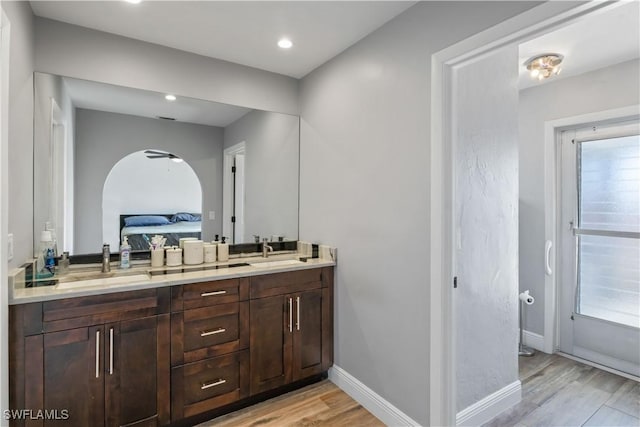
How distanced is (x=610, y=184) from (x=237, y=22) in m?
3.26

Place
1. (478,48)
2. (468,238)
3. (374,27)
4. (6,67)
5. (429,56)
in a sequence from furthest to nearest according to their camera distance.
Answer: (374,27) → (468,238) → (429,56) → (478,48) → (6,67)

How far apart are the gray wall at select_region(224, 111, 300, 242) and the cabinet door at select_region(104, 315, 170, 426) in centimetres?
111

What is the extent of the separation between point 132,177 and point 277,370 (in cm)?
175

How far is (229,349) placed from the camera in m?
2.15

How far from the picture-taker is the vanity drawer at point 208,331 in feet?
6.48

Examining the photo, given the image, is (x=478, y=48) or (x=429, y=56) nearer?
(x=478, y=48)

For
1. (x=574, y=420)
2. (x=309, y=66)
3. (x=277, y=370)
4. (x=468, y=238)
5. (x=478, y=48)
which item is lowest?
A: (x=574, y=420)

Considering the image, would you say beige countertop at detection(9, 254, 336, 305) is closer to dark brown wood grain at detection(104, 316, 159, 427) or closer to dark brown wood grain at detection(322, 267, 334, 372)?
dark brown wood grain at detection(322, 267, 334, 372)

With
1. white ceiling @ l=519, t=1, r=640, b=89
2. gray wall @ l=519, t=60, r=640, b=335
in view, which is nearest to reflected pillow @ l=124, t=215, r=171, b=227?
white ceiling @ l=519, t=1, r=640, b=89

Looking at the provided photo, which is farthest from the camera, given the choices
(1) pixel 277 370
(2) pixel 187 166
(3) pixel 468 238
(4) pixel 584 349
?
(4) pixel 584 349

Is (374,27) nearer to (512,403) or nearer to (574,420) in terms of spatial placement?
(512,403)

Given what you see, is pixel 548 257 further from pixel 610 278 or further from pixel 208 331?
pixel 208 331

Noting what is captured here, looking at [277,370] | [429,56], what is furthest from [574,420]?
[429,56]

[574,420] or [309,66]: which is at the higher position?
[309,66]
